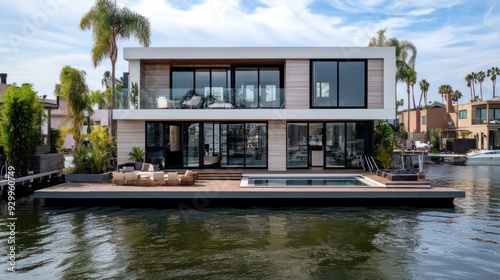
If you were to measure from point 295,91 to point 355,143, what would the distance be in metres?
4.15

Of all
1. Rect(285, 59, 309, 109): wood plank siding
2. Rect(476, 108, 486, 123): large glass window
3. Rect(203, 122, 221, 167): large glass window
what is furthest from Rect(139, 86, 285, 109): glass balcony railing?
Rect(476, 108, 486, 123): large glass window

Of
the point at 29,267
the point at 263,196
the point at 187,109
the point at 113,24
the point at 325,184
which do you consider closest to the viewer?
the point at 29,267

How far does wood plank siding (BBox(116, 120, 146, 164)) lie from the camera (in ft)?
70.8

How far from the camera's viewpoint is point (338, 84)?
21.1m

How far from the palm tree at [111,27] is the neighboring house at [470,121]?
40.0m

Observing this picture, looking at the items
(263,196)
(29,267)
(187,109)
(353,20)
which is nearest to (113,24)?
(187,109)

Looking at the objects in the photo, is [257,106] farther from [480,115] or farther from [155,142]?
[480,115]

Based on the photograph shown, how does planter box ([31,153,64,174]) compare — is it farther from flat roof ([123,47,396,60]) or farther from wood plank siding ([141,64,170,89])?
flat roof ([123,47,396,60])

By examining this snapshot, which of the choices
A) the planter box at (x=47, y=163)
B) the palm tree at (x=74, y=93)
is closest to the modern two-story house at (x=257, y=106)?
the planter box at (x=47, y=163)

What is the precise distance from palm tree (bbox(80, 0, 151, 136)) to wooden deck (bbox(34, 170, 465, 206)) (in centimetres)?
1143

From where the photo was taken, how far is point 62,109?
1924 inches

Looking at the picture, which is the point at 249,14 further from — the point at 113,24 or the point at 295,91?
the point at 113,24

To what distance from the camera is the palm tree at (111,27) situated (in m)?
26.1

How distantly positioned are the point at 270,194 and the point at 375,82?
959cm
